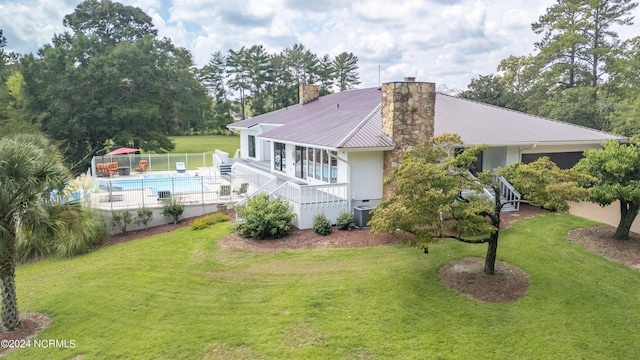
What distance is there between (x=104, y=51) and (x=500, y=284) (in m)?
42.1

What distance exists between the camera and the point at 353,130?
14539mm

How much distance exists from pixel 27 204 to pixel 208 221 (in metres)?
7.68

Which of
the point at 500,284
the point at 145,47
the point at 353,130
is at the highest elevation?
the point at 145,47

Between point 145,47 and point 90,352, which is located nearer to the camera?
point 90,352

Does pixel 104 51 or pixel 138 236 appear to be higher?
pixel 104 51

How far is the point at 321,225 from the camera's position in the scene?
1292 cm

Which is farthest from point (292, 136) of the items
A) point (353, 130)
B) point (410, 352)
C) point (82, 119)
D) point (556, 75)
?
point (556, 75)

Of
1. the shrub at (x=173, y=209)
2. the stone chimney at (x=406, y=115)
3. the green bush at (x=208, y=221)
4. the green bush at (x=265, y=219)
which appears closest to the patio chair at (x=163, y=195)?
the shrub at (x=173, y=209)

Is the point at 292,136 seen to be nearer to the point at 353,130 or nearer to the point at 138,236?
the point at 353,130

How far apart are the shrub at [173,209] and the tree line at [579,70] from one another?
2677cm

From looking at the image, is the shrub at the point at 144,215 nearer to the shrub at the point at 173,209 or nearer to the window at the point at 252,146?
the shrub at the point at 173,209

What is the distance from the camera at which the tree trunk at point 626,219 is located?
1109 centimetres

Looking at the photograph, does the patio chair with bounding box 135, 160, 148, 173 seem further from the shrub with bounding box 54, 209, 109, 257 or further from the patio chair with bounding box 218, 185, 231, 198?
the shrub with bounding box 54, 209, 109, 257

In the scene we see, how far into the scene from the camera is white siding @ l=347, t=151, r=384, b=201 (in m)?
14.0
